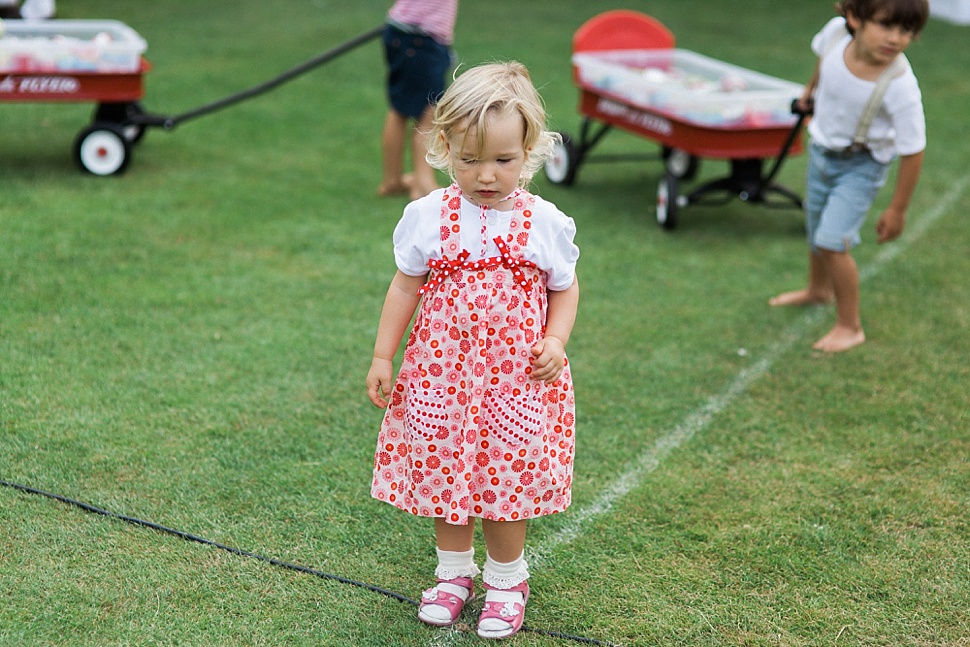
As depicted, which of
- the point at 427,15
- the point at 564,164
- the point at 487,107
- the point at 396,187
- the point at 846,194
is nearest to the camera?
the point at 487,107

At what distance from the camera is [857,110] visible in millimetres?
4168

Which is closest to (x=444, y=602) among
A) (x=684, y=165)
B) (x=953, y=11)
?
(x=684, y=165)

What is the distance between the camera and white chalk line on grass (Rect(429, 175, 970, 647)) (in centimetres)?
299

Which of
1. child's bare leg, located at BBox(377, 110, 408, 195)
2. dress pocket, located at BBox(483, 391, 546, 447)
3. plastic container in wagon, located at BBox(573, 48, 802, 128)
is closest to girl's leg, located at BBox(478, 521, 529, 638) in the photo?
dress pocket, located at BBox(483, 391, 546, 447)

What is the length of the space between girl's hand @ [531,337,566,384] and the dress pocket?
56mm

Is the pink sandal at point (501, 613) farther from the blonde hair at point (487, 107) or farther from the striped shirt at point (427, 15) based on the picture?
the striped shirt at point (427, 15)

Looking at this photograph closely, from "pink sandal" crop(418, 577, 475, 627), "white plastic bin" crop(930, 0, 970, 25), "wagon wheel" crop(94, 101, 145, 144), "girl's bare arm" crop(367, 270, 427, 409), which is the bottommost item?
"white plastic bin" crop(930, 0, 970, 25)

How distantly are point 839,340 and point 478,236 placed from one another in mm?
2503

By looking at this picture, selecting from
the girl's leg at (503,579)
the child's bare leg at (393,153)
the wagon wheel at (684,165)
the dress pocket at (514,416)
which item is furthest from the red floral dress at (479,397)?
the wagon wheel at (684,165)

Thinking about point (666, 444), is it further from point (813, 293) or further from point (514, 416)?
point (813, 293)

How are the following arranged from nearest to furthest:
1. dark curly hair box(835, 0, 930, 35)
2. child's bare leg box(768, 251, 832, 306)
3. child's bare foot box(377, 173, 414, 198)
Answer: dark curly hair box(835, 0, 930, 35) < child's bare leg box(768, 251, 832, 306) < child's bare foot box(377, 173, 414, 198)

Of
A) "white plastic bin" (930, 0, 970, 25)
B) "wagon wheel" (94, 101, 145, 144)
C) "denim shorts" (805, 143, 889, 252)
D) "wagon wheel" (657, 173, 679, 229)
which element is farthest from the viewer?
"white plastic bin" (930, 0, 970, 25)

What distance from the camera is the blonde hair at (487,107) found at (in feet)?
7.55

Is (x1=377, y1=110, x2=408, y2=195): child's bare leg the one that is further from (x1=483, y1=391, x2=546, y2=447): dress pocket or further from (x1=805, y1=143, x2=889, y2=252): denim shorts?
(x1=483, y1=391, x2=546, y2=447): dress pocket
